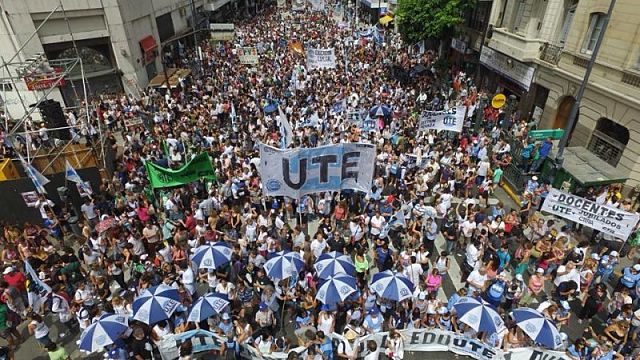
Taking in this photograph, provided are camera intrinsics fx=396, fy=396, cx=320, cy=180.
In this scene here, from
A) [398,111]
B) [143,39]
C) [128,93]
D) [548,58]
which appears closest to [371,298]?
[398,111]

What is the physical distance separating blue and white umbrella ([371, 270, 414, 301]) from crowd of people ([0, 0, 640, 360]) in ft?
1.66

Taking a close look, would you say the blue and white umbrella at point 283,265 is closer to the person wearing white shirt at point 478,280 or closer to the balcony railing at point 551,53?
the person wearing white shirt at point 478,280

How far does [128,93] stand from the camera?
27.1 meters

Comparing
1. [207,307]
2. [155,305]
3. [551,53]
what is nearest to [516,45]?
[551,53]

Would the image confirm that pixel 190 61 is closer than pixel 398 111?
No

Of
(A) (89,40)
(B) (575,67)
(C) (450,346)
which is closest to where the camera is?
(C) (450,346)

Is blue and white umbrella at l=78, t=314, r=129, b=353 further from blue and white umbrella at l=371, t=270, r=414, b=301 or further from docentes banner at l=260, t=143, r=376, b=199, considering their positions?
blue and white umbrella at l=371, t=270, r=414, b=301

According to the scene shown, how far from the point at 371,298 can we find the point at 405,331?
3.21 ft

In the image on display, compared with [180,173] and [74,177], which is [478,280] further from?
[74,177]

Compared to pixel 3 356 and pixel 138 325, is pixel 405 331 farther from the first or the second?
pixel 3 356

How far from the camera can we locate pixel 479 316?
757cm

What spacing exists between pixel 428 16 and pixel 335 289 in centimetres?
2343

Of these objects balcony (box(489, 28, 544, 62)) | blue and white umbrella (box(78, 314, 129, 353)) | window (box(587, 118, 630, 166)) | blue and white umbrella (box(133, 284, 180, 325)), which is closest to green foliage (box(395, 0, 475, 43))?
balcony (box(489, 28, 544, 62))

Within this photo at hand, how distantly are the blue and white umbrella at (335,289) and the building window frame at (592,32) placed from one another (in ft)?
50.4
